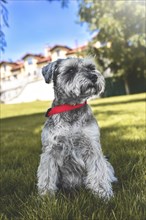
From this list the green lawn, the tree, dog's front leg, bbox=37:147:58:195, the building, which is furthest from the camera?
the building

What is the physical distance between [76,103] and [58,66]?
54 cm

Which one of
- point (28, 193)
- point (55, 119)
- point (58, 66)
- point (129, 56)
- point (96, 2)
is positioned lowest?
point (28, 193)

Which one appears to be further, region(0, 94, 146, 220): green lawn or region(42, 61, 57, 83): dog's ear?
region(42, 61, 57, 83): dog's ear

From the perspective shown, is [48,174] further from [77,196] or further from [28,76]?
[28,76]

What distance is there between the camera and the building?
6678 centimetres

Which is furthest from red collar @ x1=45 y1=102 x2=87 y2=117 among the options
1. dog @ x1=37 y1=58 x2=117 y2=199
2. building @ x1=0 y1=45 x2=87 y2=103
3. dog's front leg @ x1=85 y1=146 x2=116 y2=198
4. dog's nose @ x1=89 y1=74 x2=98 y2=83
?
building @ x1=0 y1=45 x2=87 y2=103

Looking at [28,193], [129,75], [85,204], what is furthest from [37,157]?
[129,75]

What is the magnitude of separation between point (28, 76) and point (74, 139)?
223 ft

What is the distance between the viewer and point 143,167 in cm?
532

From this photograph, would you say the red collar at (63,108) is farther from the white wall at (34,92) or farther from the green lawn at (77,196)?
the white wall at (34,92)

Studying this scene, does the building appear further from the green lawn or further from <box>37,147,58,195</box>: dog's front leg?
<box>37,147,58,195</box>: dog's front leg

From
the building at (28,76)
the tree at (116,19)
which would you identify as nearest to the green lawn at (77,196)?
the tree at (116,19)

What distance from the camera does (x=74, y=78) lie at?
14.4 ft

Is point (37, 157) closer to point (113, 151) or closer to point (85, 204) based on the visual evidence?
point (113, 151)
